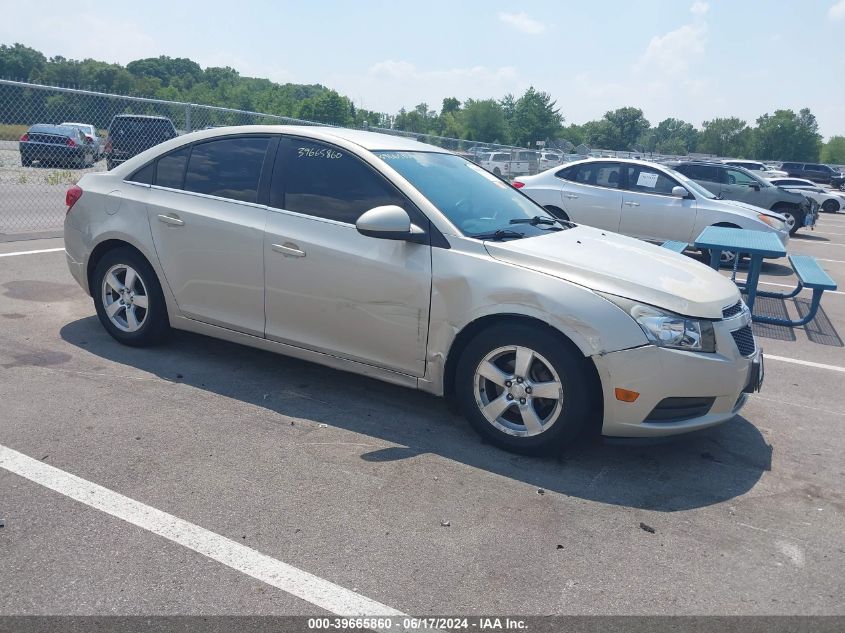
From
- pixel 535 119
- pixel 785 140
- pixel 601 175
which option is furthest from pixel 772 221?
pixel 785 140

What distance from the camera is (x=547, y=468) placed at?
3.98 m

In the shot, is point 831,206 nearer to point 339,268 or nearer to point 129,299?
point 339,268

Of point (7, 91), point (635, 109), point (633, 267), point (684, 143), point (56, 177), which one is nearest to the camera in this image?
point (633, 267)

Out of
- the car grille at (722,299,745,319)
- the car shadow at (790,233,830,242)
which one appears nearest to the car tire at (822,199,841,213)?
the car shadow at (790,233,830,242)

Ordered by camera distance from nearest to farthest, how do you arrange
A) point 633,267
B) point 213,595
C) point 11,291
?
point 213,595 → point 633,267 → point 11,291

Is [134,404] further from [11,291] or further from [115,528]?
[11,291]

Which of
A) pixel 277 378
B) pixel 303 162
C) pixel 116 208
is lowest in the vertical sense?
pixel 277 378

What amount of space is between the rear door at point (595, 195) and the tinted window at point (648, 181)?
0.21 m

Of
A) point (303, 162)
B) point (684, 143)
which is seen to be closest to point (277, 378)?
point (303, 162)

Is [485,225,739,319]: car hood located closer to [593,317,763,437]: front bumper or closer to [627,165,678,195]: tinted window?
[593,317,763,437]: front bumper

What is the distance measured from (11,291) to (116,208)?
2.31 metres

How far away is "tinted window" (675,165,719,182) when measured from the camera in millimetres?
16644

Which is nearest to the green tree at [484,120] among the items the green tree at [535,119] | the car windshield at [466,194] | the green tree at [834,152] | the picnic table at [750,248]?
the green tree at [535,119]

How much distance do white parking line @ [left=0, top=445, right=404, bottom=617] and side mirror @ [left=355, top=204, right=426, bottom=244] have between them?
183cm
